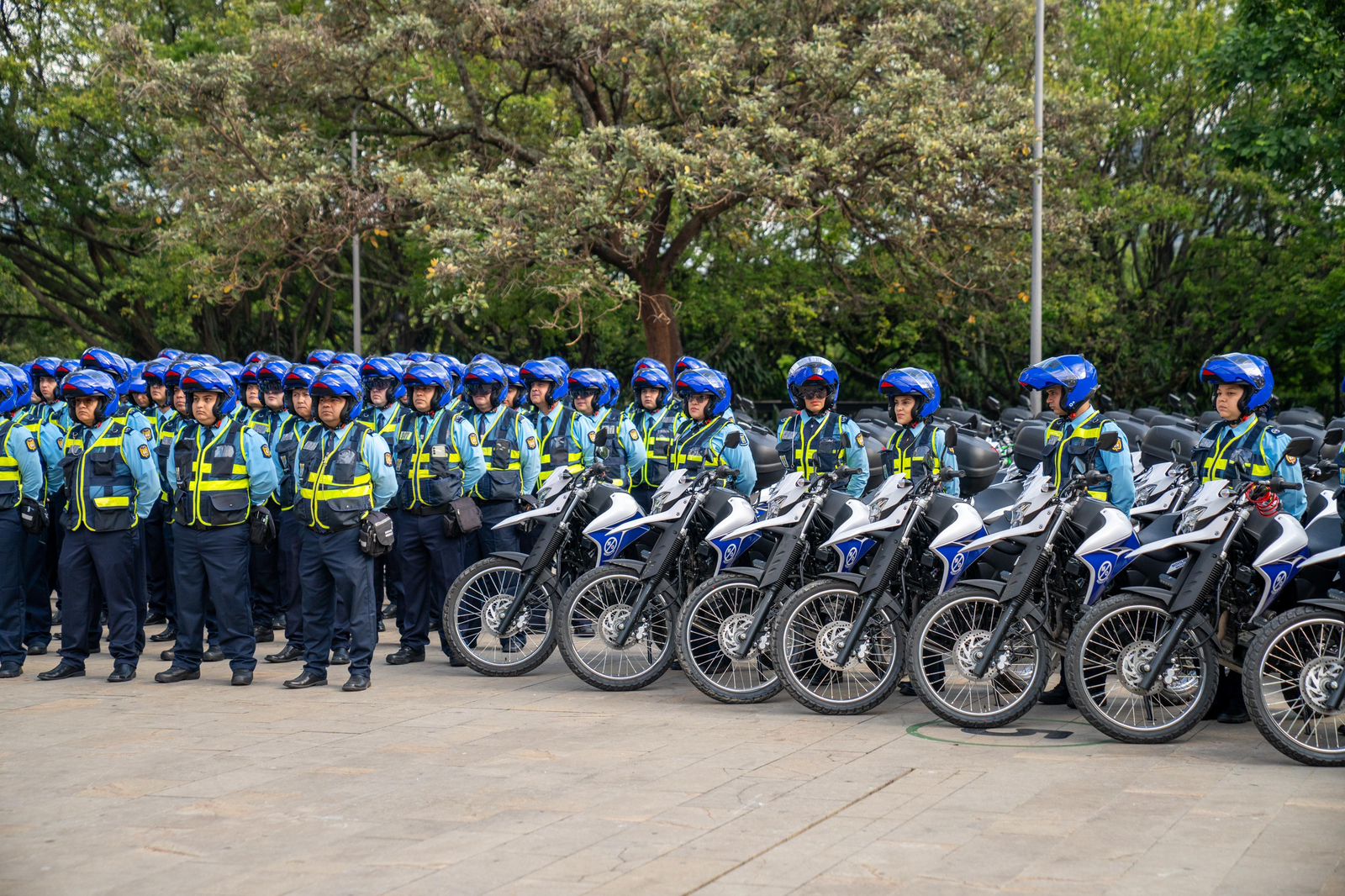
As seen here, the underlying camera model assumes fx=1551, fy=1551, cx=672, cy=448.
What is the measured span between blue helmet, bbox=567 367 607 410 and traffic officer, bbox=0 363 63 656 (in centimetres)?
405

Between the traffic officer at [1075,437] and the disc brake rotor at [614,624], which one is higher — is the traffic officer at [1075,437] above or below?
above

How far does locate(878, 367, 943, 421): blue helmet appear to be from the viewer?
9.76 meters

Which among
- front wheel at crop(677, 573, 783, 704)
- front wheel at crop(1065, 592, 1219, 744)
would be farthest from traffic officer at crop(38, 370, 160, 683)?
front wheel at crop(1065, 592, 1219, 744)

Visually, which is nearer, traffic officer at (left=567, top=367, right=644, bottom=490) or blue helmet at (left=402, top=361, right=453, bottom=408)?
blue helmet at (left=402, top=361, right=453, bottom=408)

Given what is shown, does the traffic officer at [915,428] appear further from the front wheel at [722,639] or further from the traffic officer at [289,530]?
the traffic officer at [289,530]

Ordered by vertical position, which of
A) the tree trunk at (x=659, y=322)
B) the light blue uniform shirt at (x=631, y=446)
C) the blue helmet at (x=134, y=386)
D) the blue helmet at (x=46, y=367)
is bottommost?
the light blue uniform shirt at (x=631, y=446)

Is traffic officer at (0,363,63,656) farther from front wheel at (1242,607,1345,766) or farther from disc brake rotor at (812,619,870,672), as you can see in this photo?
front wheel at (1242,607,1345,766)

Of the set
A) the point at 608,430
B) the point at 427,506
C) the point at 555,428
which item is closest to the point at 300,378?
the point at 427,506

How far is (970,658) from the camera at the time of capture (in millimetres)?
7832

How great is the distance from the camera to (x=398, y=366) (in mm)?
11516

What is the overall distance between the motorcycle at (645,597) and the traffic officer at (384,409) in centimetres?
242

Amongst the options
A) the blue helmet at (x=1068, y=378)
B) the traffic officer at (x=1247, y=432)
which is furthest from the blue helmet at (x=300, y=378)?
the traffic officer at (x=1247, y=432)

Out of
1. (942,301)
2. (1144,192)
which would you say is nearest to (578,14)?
(942,301)

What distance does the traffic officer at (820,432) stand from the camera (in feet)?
32.7
